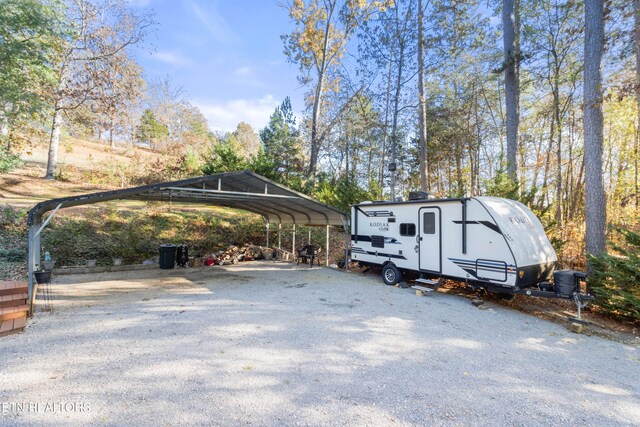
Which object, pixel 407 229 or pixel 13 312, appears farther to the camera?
pixel 407 229

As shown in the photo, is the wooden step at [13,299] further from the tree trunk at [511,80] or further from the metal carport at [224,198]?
the tree trunk at [511,80]

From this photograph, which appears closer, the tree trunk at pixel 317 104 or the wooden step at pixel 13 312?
the wooden step at pixel 13 312

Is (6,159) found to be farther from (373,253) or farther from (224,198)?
(373,253)

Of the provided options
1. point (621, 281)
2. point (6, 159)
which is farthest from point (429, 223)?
point (6, 159)

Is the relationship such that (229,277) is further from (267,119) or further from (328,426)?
(267,119)

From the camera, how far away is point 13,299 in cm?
491

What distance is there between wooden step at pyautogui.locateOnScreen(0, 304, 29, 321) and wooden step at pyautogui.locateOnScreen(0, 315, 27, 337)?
0.23 ft

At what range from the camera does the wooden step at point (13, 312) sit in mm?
4615

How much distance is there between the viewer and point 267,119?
27.2 metres

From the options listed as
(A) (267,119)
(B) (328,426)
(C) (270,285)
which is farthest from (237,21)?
(A) (267,119)

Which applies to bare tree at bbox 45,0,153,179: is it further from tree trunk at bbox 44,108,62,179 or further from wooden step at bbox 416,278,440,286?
wooden step at bbox 416,278,440,286

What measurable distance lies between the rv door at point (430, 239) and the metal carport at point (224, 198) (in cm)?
289

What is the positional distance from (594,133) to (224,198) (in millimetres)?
9900

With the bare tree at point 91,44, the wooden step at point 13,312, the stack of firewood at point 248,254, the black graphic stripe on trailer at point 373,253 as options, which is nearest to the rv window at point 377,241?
the black graphic stripe on trailer at point 373,253
